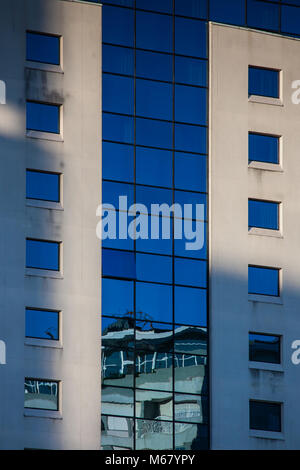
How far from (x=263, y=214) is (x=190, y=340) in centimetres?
718

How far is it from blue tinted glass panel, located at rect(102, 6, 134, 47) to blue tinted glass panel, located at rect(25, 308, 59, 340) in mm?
13119

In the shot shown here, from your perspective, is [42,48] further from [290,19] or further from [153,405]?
[153,405]

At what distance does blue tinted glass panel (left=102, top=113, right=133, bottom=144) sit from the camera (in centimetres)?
6375

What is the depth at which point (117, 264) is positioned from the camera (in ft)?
205

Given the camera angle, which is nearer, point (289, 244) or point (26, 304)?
point (26, 304)

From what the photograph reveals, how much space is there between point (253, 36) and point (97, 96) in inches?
341

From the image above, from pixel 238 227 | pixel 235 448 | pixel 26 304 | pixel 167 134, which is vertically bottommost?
pixel 235 448

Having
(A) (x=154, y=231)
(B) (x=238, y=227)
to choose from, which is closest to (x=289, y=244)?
(B) (x=238, y=227)

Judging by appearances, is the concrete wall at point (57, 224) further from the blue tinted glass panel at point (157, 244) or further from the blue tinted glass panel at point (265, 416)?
the blue tinted glass panel at point (265, 416)

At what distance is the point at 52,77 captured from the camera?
6331cm

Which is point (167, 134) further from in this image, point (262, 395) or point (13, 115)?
point (262, 395)

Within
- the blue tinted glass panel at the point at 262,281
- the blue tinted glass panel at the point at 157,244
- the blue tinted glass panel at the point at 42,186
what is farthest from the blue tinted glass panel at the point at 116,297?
the blue tinted glass panel at the point at 262,281

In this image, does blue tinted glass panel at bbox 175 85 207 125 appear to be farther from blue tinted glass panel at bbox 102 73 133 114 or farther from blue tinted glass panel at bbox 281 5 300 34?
blue tinted glass panel at bbox 281 5 300 34

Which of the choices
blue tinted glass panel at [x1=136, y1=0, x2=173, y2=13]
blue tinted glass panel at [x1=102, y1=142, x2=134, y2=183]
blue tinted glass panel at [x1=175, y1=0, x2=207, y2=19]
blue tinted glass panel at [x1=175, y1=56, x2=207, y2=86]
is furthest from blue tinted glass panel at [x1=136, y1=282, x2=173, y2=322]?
blue tinted glass panel at [x1=175, y1=0, x2=207, y2=19]
